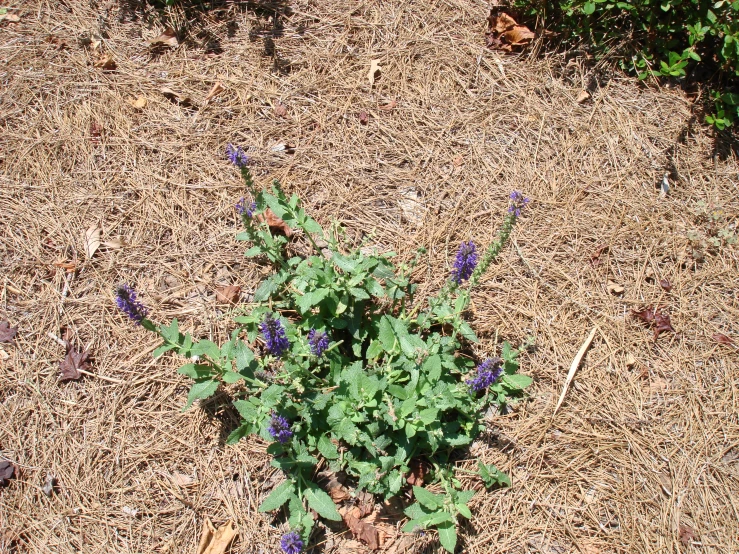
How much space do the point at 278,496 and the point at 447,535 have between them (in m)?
0.87

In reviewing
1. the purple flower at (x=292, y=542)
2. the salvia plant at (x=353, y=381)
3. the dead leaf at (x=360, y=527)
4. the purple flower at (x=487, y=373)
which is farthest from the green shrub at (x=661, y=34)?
the purple flower at (x=292, y=542)

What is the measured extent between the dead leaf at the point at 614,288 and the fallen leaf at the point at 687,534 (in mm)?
1348

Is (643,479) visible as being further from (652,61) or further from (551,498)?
(652,61)

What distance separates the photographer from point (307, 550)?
9.17 ft

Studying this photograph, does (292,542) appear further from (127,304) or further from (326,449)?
(127,304)

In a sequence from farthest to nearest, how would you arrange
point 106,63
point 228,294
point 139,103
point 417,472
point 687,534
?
point 106,63 → point 139,103 → point 228,294 → point 417,472 → point 687,534

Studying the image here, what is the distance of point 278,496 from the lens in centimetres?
268

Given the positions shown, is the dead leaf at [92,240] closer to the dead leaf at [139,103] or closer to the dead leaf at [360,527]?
the dead leaf at [139,103]

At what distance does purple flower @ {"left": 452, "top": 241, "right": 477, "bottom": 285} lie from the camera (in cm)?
258

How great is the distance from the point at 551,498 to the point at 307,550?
4.48 ft

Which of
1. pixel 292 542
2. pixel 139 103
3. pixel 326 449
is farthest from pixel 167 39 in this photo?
pixel 292 542

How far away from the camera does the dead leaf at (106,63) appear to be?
385 cm

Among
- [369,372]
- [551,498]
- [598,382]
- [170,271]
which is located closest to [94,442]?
[170,271]

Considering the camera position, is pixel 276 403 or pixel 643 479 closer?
pixel 276 403
